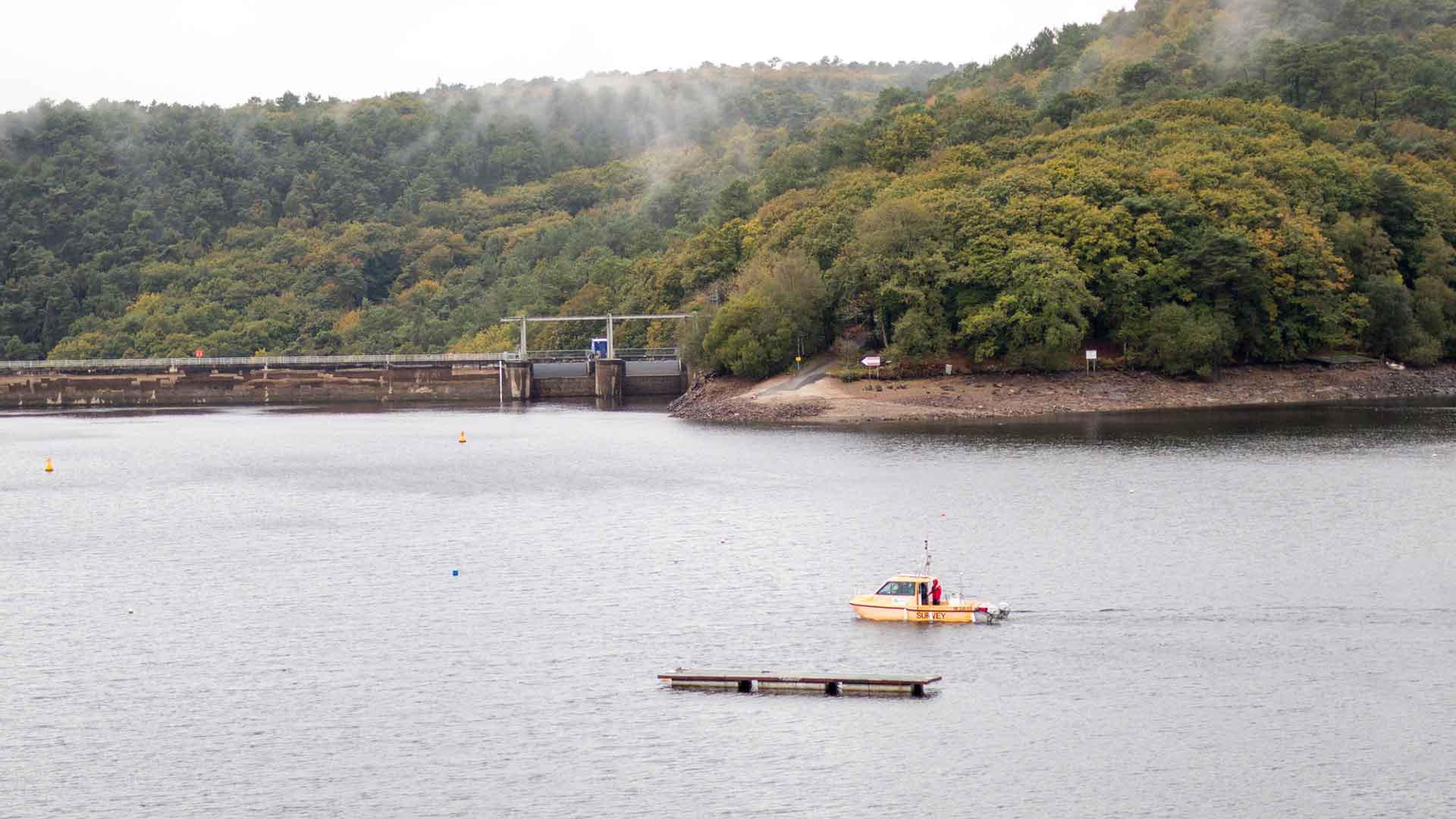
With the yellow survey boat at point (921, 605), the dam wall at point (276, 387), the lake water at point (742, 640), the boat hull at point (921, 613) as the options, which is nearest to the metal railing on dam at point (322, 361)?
the dam wall at point (276, 387)

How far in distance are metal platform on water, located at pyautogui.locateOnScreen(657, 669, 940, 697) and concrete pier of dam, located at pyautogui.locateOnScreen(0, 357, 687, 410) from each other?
390 ft

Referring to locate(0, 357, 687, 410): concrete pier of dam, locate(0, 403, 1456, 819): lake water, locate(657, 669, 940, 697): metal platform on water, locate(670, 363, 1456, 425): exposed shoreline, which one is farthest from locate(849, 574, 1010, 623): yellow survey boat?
locate(0, 357, 687, 410): concrete pier of dam

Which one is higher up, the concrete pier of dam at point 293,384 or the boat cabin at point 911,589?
the concrete pier of dam at point 293,384

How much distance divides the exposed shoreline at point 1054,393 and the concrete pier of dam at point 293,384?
40.9 metres

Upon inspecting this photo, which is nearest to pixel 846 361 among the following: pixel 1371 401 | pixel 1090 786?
pixel 1371 401

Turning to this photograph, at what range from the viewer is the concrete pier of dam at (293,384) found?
16875 cm

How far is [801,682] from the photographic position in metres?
44.8

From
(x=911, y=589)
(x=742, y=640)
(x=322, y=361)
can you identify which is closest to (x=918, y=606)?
(x=911, y=589)

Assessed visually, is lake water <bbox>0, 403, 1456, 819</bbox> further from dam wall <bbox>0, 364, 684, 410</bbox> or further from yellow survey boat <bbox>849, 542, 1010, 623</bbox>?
dam wall <bbox>0, 364, 684, 410</bbox>

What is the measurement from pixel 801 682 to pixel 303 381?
140m

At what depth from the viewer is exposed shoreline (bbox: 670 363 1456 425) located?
393 ft

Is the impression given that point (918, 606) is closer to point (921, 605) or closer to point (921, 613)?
point (921, 605)

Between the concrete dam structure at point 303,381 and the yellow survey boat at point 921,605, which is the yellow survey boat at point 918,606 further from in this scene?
the concrete dam structure at point 303,381

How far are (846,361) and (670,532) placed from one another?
2411 inches
